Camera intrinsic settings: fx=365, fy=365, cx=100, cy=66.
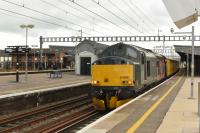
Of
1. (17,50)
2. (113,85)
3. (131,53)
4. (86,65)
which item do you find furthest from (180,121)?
(86,65)

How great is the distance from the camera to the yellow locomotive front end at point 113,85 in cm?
1637

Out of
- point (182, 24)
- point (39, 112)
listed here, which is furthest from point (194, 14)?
point (39, 112)

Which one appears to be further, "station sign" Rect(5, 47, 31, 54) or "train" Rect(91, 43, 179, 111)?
"station sign" Rect(5, 47, 31, 54)

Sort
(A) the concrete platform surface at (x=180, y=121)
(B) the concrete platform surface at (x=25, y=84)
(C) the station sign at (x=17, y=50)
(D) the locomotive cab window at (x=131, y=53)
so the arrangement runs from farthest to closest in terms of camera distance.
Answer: (C) the station sign at (x=17, y=50), (B) the concrete platform surface at (x=25, y=84), (D) the locomotive cab window at (x=131, y=53), (A) the concrete platform surface at (x=180, y=121)

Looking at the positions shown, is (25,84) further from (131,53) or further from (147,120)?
(147,120)

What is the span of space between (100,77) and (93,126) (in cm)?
Result: 708

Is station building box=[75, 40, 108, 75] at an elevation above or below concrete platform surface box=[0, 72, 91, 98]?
above

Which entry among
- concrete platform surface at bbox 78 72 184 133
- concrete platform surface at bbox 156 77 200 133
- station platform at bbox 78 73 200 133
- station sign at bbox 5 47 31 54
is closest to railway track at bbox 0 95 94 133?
concrete platform surface at bbox 78 72 184 133

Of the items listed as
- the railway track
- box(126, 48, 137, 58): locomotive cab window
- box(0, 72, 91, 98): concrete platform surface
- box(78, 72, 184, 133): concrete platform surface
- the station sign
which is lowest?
the railway track

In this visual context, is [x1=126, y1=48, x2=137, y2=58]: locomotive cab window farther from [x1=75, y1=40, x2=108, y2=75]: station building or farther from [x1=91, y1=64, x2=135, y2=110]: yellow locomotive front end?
[x1=75, y1=40, x2=108, y2=75]: station building

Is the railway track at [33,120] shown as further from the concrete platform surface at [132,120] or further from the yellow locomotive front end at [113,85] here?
the concrete platform surface at [132,120]

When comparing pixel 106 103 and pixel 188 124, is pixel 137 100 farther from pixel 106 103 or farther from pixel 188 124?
pixel 188 124

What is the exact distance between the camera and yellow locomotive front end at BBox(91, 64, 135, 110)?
1637 centimetres

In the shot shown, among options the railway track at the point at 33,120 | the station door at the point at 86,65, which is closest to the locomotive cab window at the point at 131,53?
the railway track at the point at 33,120
